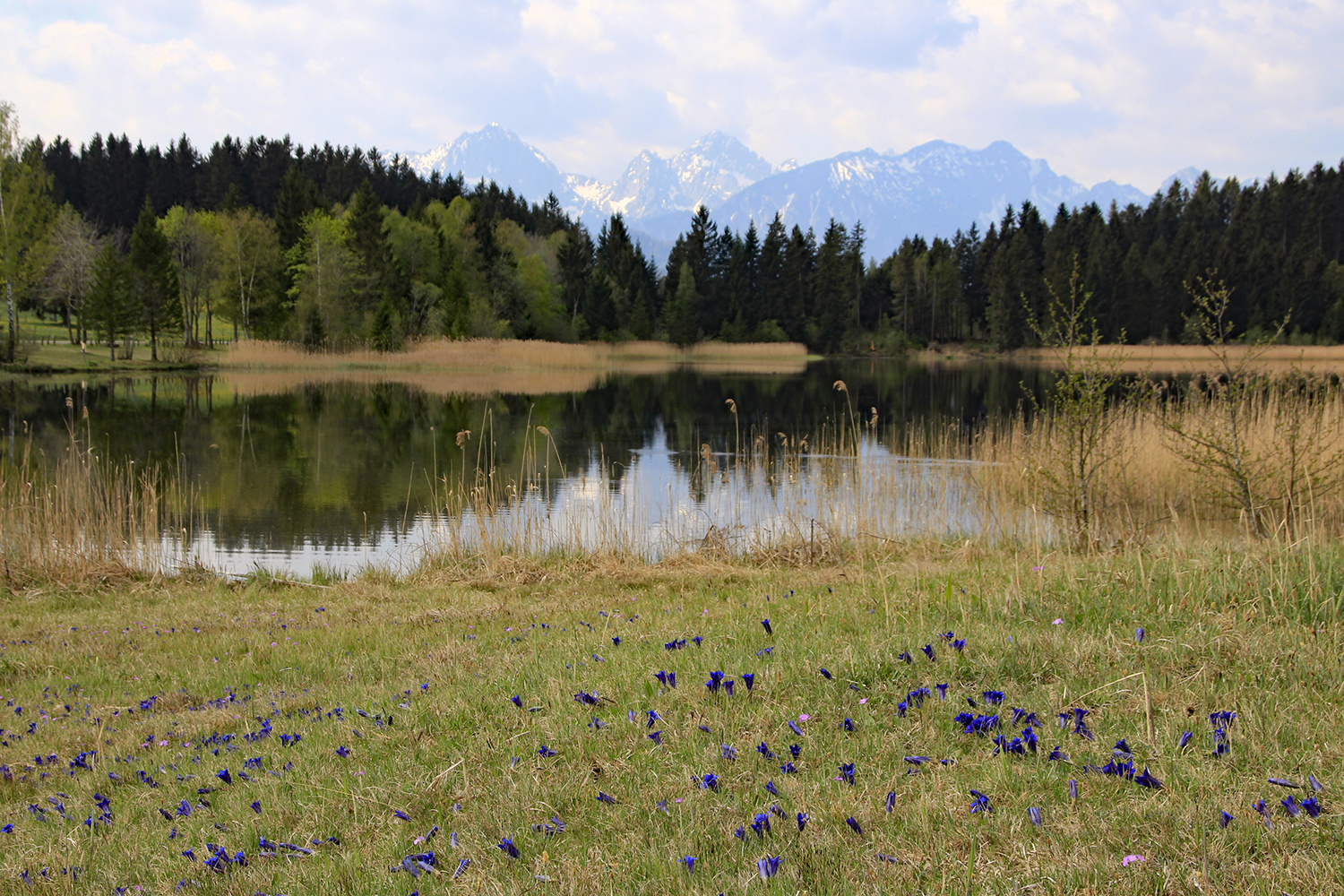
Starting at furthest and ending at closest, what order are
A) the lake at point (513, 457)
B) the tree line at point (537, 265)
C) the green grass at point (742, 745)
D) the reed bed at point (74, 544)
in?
→ the tree line at point (537, 265), the lake at point (513, 457), the reed bed at point (74, 544), the green grass at point (742, 745)

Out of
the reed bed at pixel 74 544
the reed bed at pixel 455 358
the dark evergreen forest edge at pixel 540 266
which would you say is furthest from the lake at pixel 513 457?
the dark evergreen forest edge at pixel 540 266

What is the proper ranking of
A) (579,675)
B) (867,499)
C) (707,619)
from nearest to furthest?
(579,675)
(707,619)
(867,499)

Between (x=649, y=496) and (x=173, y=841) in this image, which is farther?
(x=649, y=496)

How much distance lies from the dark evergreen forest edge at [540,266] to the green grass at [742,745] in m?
54.2

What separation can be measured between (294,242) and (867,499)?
222 ft

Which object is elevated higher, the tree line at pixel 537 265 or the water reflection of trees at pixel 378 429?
the tree line at pixel 537 265

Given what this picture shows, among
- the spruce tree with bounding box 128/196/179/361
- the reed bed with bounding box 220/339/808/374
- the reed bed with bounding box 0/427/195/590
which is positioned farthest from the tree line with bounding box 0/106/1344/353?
the reed bed with bounding box 0/427/195/590

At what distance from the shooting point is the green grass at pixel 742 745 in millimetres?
2758

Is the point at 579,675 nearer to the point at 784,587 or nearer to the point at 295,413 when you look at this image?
the point at 784,587

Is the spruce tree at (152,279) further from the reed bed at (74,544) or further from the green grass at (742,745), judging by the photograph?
the green grass at (742,745)

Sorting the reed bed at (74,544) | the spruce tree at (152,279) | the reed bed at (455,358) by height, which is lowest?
the reed bed at (74,544)

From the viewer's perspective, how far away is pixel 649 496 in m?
17.3

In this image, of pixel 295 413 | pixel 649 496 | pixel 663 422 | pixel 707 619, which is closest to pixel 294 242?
pixel 295 413

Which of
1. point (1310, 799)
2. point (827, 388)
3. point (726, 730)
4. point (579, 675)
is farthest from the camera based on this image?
point (827, 388)
